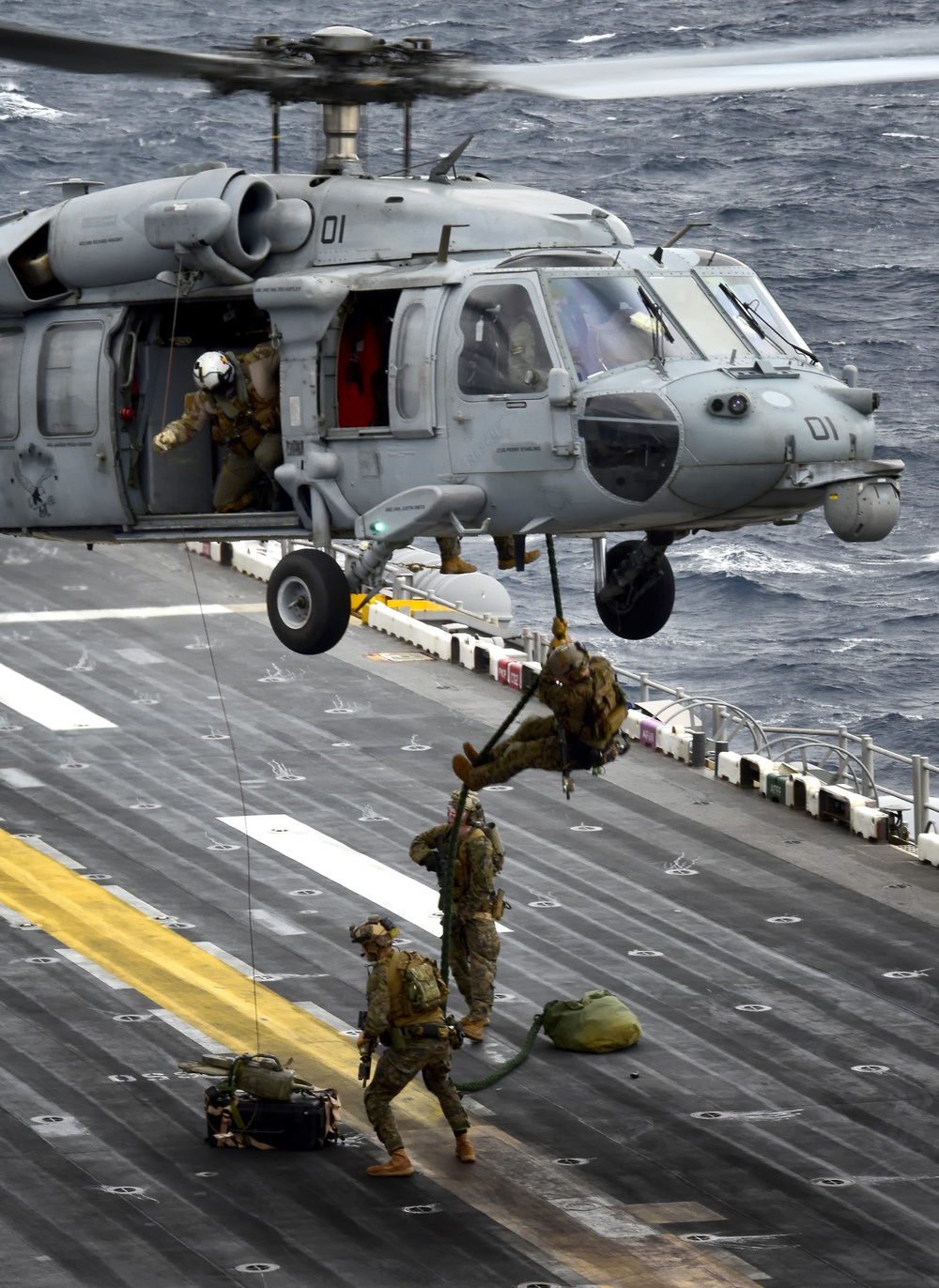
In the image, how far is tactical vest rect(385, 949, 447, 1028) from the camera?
18141 millimetres

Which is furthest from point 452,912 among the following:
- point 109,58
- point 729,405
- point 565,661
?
point 109,58

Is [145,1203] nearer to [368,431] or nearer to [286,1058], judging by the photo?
[286,1058]

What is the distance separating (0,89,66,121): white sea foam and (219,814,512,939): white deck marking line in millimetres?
68200

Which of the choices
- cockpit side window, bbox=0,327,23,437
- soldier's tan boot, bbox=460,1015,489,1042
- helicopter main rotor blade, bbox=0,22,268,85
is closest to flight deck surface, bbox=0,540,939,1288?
soldier's tan boot, bbox=460,1015,489,1042

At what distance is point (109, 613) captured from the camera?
1432 inches

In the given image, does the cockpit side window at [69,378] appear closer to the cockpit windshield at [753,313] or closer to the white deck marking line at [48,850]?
the cockpit windshield at [753,313]

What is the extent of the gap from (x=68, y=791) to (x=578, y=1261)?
12602 mm

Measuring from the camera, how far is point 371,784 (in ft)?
95.0

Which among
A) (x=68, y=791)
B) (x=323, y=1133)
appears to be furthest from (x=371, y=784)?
(x=323, y=1133)

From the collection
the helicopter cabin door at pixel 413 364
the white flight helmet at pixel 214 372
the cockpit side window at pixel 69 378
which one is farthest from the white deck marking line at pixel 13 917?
the helicopter cabin door at pixel 413 364

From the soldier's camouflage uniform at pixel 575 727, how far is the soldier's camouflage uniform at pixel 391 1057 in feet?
5.60

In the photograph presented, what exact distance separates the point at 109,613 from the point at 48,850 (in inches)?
413

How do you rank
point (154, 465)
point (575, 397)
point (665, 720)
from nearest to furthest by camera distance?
point (575, 397) < point (154, 465) < point (665, 720)

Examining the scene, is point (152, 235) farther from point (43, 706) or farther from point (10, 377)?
point (43, 706)
